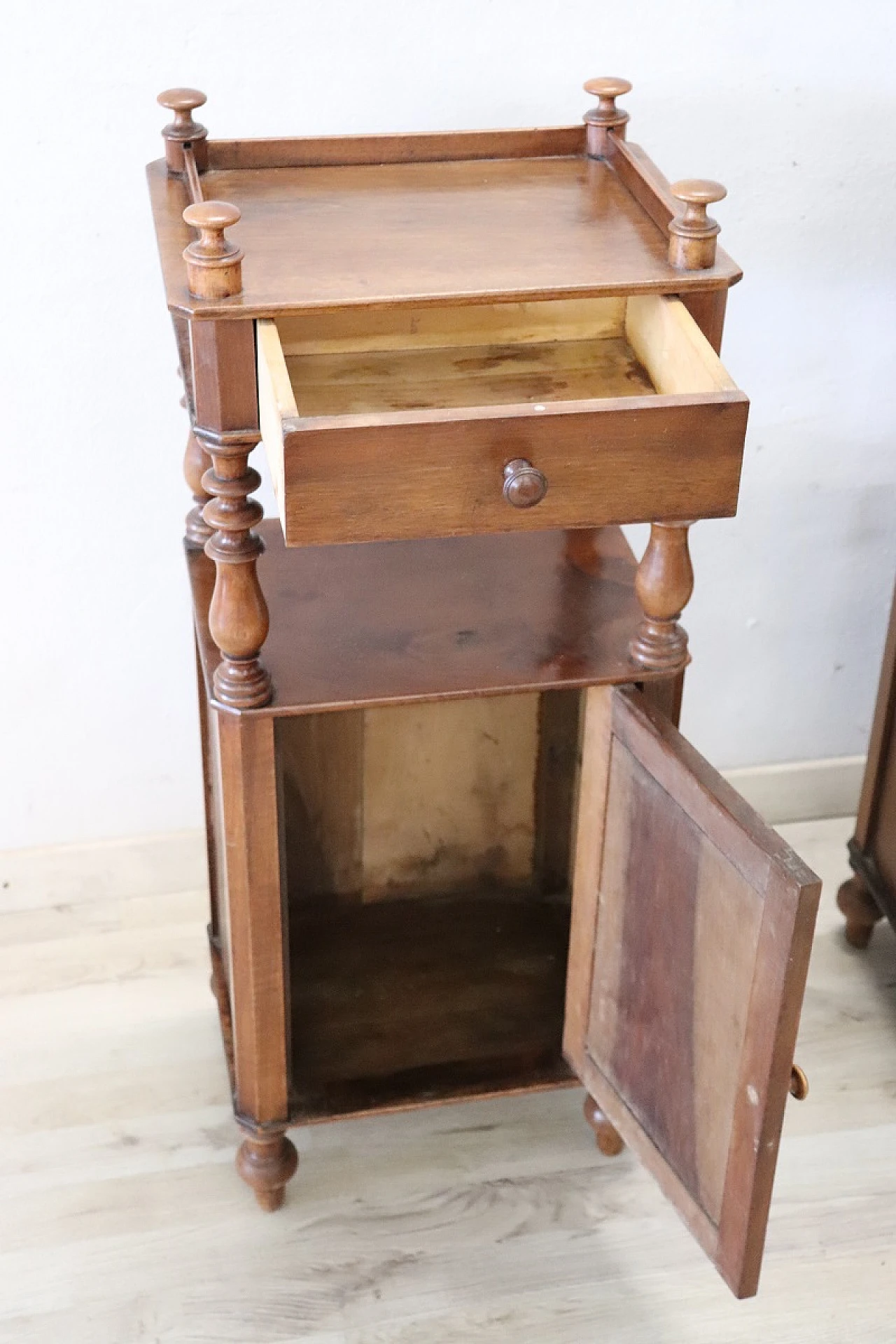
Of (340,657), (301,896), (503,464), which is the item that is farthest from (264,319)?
(301,896)

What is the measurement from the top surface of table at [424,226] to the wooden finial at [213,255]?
1cm

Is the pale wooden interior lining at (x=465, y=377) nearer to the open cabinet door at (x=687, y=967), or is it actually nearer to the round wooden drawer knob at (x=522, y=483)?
the round wooden drawer knob at (x=522, y=483)

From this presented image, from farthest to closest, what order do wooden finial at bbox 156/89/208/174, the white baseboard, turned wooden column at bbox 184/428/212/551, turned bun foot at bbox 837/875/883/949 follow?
the white baseboard → turned bun foot at bbox 837/875/883/949 → turned wooden column at bbox 184/428/212/551 → wooden finial at bbox 156/89/208/174

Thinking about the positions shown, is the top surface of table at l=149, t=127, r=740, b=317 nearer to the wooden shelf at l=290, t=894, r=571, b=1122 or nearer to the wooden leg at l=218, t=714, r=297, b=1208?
the wooden leg at l=218, t=714, r=297, b=1208

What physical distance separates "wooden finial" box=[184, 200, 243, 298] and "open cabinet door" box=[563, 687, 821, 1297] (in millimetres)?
535

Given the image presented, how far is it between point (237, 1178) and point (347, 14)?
134cm

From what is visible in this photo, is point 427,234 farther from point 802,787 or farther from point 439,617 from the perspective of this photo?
point 802,787

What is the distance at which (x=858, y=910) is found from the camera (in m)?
2.17

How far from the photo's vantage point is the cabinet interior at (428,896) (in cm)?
178

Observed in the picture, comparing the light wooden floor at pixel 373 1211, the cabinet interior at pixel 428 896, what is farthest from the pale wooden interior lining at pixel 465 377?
the light wooden floor at pixel 373 1211

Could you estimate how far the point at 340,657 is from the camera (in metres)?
1.54

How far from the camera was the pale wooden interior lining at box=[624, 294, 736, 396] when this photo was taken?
51.5 inches

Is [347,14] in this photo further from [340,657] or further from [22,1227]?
[22,1227]

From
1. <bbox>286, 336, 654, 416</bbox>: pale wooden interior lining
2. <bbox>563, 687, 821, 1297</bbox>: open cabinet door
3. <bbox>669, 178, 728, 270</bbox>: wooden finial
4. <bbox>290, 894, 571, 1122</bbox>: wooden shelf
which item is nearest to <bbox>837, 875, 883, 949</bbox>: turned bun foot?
<bbox>290, 894, 571, 1122</bbox>: wooden shelf
